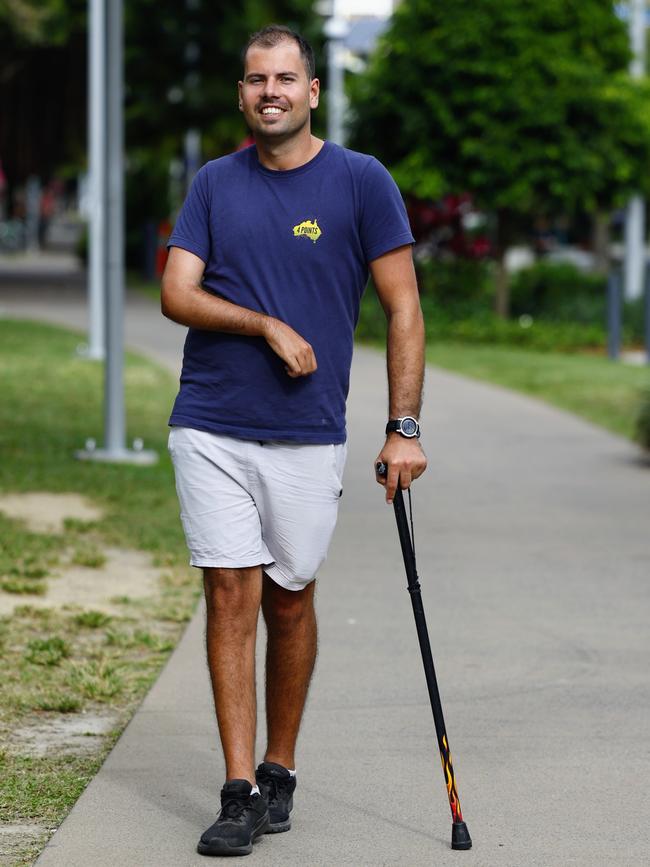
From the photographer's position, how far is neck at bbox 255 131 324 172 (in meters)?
4.31

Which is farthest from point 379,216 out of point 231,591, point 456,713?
point 456,713

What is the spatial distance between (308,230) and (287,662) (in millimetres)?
1114

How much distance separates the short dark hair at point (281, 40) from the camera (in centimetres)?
434

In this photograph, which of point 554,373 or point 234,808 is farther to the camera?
point 554,373

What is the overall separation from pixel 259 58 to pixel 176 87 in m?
31.6

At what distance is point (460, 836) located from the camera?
169 inches

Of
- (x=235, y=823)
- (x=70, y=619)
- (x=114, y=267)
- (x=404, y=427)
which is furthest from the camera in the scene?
(x=114, y=267)

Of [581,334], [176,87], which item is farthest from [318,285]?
[176,87]

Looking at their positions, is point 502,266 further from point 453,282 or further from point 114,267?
point 114,267

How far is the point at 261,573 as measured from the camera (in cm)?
443

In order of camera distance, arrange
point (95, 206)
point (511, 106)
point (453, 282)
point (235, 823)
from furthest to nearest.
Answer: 1. point (453, 282)
2. point (511, 106)
3. point (95, 206)
4. point (235, 823)

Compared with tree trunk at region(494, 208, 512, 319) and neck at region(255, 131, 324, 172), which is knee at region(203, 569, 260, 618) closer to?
neck at region(255, 131, 324, 172)

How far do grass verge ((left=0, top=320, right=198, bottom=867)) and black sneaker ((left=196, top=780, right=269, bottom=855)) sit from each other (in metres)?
0.44

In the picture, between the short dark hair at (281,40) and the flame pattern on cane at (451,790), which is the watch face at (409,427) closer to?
the flame pattern on cane at (451,790)
